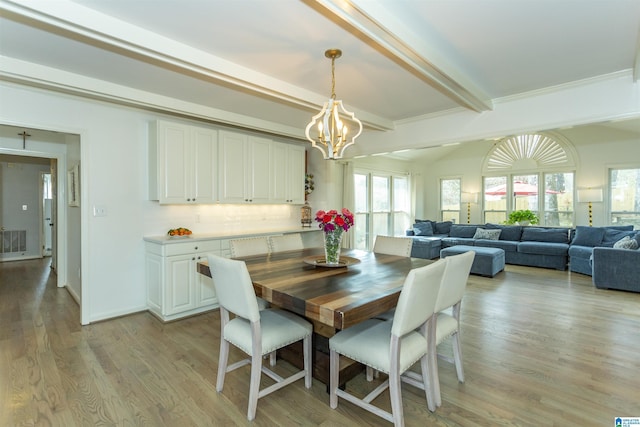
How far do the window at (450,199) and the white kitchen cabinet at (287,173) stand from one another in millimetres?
5833

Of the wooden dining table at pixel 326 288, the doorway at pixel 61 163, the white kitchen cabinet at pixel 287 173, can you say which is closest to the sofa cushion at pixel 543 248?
the white kitchen cabinet at pixel 287 173

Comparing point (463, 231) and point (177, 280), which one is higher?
point (463, 231)

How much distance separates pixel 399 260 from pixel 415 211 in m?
6.77

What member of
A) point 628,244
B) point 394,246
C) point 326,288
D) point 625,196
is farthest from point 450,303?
point 625,196

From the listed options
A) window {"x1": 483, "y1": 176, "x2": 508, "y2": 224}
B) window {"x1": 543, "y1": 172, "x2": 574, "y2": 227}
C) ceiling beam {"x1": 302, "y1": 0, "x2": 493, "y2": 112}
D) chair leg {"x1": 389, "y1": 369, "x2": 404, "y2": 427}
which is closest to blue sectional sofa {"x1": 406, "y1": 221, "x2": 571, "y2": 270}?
window {"x1": 543, "y1": 172, "x2": 574, "y2": 227}

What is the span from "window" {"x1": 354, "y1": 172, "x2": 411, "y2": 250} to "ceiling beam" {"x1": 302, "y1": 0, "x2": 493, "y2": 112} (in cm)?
412

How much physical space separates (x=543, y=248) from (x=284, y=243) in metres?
5.59

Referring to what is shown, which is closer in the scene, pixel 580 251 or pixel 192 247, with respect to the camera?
pixel 192 247

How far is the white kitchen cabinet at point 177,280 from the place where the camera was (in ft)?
11.6

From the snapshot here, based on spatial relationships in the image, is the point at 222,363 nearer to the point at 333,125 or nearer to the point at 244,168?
the point at 333,125

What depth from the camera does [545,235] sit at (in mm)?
6914

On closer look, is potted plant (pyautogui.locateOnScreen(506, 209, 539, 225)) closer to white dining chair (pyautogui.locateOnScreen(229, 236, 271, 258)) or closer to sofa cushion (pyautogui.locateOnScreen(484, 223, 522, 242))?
sofa cushion (pyautogui.locateOnScreen(484, 223, 522, 242))

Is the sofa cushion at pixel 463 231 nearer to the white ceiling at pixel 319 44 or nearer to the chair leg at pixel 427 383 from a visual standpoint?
the white ceiling at pixel 319 44

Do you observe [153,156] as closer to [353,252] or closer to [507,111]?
[353,252]
